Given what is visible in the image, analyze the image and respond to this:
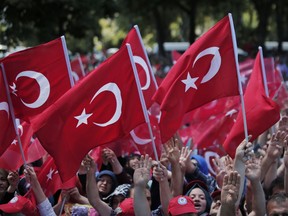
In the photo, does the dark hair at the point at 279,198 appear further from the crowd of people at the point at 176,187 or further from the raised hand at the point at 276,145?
the raised hand at the point at 276,145

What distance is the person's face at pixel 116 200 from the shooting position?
27.3 feet

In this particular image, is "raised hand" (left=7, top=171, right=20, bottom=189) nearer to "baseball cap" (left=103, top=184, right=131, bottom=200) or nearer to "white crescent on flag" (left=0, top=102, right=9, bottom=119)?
"white crescent on flag" (left=0, top=102, right=9, bottom=119)

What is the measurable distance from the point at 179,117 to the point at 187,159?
59 centimetres

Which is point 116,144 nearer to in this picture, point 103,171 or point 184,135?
point 103,171

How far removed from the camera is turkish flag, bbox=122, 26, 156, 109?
9266mm

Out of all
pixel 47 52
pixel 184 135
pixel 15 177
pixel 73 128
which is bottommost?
pixel 184 135

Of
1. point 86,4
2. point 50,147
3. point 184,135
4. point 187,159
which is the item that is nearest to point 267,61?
point 184,135

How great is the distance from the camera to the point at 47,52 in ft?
28.0

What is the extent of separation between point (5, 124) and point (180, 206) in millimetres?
2143

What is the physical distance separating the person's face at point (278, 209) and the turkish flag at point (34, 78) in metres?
2.69

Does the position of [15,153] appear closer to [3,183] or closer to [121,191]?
[3,183]

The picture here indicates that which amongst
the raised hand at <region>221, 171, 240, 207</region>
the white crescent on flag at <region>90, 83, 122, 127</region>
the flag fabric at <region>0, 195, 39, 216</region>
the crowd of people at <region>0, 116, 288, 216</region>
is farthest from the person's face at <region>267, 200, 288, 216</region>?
the flag fabric at <region>0, 195, 39, 216</region>

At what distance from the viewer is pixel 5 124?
819 centimetres

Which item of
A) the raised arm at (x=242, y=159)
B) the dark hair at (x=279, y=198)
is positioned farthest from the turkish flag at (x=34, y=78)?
the dark hair at (x=279, y=198)
